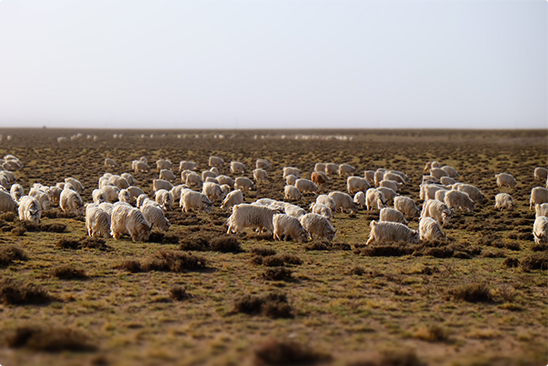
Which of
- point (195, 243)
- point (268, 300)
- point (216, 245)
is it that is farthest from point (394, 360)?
point (195, 243)

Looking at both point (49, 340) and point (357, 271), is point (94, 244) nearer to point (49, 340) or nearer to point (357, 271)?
point (49, 340)

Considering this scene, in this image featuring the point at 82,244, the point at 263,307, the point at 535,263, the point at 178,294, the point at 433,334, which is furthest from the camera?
the point at 82,244

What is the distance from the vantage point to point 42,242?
48.9 feet

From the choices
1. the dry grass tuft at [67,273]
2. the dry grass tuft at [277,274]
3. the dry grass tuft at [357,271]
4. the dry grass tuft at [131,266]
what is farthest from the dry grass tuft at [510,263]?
the dry grass tuft at [67,273]

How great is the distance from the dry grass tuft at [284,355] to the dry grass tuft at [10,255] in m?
8.79

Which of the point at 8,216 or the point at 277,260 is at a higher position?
the point at 8,216

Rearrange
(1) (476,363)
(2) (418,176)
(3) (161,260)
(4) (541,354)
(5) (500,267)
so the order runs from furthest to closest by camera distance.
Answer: (2) (418,176), (5) (500,267), (3) (161,260), (4) (541,354), (1) (476,363)

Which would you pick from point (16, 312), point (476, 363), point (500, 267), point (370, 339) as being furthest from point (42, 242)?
point (500, 267)

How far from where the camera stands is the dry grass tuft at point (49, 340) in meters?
6.63

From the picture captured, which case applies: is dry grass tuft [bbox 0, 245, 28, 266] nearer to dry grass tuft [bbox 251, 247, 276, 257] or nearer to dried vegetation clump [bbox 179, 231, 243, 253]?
dried vegetation clump [bbox 179, 231, 243, 253]

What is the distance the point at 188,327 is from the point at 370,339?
329 centimetres

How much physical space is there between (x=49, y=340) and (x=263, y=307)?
3.93m

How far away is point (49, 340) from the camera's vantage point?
21.7 feet

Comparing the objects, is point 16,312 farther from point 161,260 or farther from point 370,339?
point 370,339
